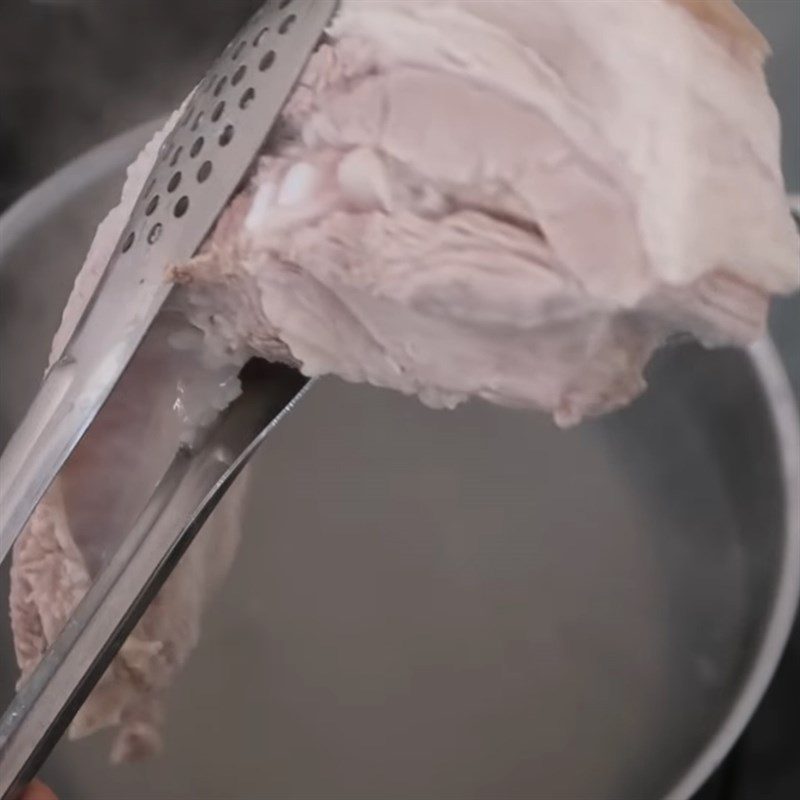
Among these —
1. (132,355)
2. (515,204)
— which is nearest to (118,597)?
(132,355)

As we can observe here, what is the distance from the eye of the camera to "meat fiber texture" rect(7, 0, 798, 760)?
0.99 ft

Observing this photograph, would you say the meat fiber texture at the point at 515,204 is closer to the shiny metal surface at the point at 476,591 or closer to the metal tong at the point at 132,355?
the metal tong at the point at 132,355

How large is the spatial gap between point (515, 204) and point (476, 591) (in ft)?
1.18

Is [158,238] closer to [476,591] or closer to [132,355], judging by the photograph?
[132,355]

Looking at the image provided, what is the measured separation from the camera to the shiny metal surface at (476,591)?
56cm

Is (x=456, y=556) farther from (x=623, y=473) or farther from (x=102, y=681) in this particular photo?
(x=102, y=681)

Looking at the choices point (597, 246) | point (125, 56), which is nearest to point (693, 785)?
point (597, 246)

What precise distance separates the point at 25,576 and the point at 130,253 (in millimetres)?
153

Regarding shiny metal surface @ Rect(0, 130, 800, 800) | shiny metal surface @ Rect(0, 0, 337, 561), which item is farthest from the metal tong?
shiny metal surface @ Rect(0, 130, 800, 800)

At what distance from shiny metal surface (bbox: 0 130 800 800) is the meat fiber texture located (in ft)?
0.82

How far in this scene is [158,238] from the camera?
34cm

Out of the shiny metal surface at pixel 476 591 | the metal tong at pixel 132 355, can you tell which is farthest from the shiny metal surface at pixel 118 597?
the shiny metal surface at pixel 476 591

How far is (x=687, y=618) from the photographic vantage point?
0.61 m

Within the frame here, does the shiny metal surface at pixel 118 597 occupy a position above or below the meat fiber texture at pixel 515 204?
below
